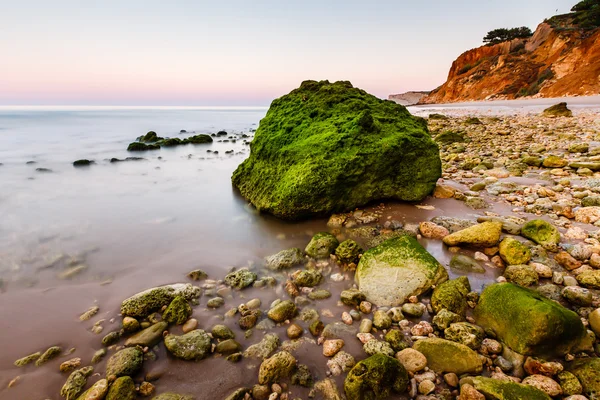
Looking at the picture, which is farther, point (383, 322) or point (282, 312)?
point (282, 312)

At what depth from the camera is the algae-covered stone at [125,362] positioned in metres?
2.24

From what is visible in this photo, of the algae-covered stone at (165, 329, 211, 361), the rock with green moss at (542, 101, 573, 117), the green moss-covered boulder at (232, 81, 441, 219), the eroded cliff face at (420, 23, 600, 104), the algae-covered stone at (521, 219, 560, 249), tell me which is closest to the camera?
the algae-covered stone at (165, 329, 211, 361)

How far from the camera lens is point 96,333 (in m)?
2.70

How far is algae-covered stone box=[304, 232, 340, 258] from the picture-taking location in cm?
Result: 386

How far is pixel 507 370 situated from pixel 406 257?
127 centimetres

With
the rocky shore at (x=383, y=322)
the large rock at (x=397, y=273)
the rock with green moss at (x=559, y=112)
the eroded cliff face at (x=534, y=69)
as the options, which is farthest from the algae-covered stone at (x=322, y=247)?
the eroded cliff face at (x=534, y=69)

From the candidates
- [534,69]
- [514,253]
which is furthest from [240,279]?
[534,69]

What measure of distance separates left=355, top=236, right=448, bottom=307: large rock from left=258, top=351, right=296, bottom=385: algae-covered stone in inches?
44.3

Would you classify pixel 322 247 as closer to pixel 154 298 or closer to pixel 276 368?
pixel 276 368

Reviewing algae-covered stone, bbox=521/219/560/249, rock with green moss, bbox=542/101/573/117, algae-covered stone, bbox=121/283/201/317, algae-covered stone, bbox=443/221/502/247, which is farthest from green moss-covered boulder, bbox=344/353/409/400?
rock with green moss, bbox=542/101/573/117

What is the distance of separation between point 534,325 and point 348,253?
187 centimetres

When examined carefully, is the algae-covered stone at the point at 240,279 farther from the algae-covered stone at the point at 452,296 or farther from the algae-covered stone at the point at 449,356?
the algae-covered stone at the point at 452,296

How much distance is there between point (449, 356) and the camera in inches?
88.9

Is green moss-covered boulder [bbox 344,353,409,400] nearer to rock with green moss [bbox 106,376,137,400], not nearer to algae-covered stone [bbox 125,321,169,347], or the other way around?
rock with green moss [bbox 106,376,137,400]
